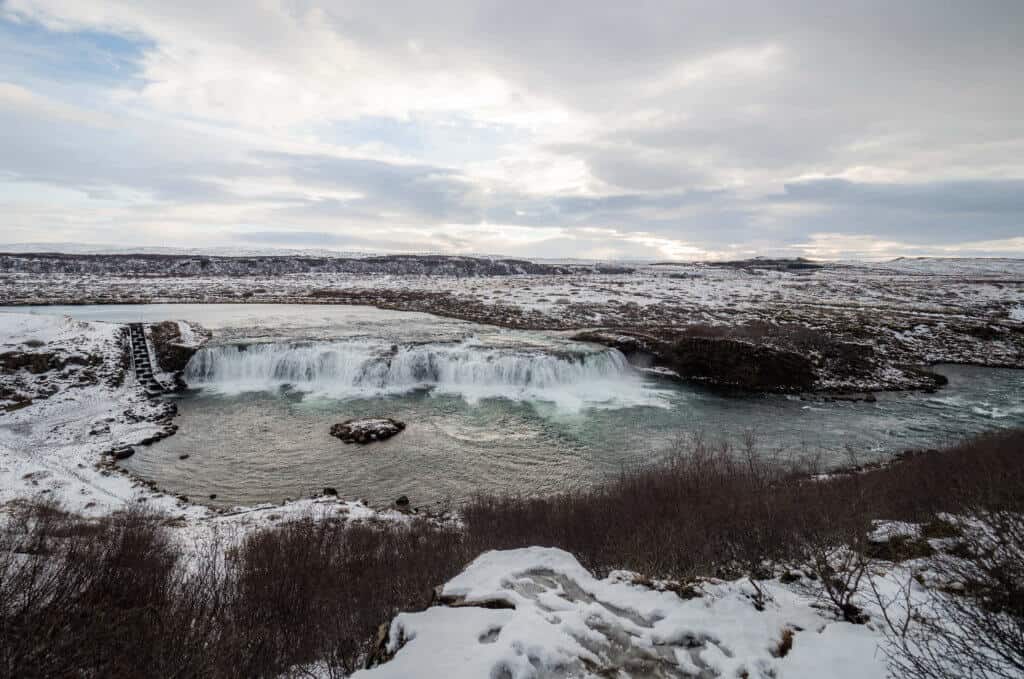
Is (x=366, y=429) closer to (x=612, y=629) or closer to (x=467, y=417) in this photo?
(x=467, y=417)

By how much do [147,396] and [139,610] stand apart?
80.4 ft

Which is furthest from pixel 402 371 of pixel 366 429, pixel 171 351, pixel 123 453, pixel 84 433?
pixel 171 351

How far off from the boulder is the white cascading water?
5.85 m

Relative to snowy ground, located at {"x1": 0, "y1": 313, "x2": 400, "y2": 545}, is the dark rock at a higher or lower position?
lower

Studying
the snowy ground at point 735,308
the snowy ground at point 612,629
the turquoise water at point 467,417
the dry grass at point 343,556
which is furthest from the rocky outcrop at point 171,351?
the snowy ground at point 612,629

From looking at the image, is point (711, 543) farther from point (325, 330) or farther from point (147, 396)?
point (325, 330)

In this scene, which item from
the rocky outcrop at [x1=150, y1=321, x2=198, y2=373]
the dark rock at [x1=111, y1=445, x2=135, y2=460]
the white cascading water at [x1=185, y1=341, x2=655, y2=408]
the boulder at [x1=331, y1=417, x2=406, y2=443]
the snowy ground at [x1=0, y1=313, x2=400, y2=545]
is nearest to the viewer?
the snowy ground at [x1=0, y1=313, x2=400, y2=545]

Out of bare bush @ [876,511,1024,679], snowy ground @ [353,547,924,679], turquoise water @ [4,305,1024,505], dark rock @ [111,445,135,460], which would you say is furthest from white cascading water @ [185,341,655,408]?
bare bush @ [876,511,1024,679]

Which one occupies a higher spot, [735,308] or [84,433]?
[735,308]

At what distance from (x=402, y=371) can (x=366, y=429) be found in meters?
8.76

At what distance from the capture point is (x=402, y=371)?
1176 inches

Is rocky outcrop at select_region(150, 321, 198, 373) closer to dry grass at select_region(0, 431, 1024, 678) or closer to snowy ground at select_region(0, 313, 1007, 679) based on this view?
dry grass at select_region(0, 431, 1024, 678)

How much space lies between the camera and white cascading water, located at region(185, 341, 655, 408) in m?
28.8

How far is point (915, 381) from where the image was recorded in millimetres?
29766
